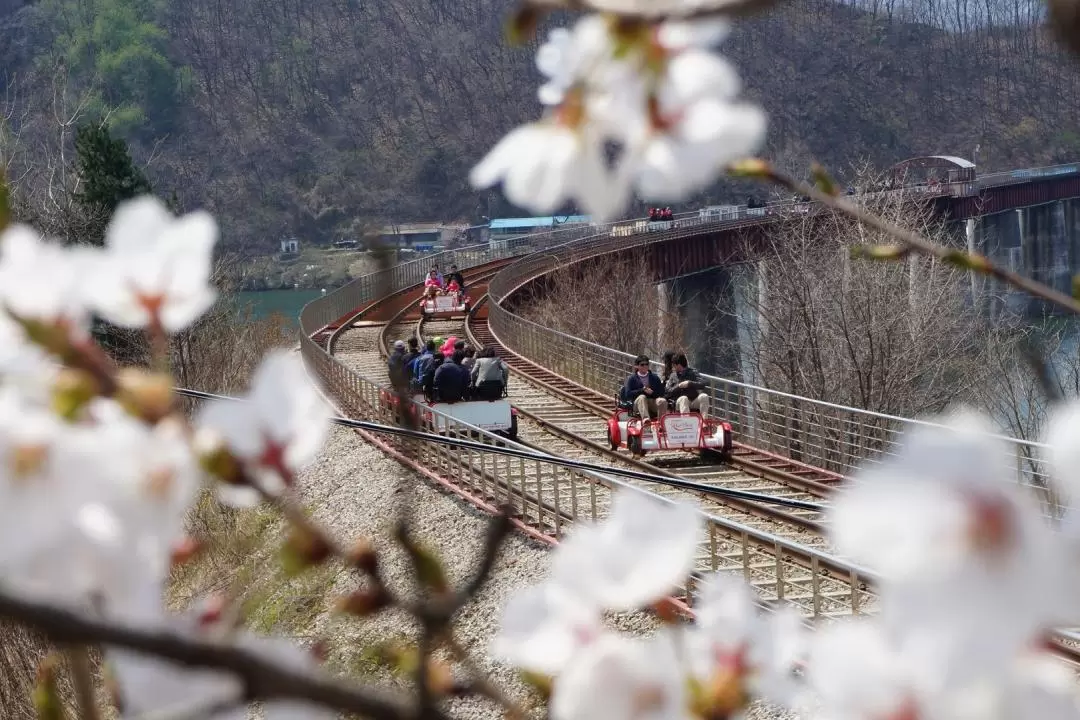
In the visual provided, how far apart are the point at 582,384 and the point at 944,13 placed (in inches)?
6534

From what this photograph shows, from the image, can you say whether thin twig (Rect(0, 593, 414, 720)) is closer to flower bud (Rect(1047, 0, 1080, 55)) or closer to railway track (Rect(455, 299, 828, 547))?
flower bud (Rect(1047, 0, 1080, 55))

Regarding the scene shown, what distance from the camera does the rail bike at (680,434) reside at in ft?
57.6

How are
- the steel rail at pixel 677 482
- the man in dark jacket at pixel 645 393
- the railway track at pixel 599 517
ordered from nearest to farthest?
the steel rail at pixel 677 482 < the railway track at pixel 599 517 < the man in dark jacket at pixel 645 393

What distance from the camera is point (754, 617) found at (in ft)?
3.33

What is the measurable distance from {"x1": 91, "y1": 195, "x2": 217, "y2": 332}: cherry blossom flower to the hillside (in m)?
142

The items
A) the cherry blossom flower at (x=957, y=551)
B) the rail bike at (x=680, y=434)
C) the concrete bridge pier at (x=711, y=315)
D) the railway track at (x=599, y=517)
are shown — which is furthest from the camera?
the concrete bridge pier at (x=711, y=315)

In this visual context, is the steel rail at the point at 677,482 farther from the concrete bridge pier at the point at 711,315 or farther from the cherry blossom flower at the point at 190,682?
the concrete bridge pier at the point at 711,315

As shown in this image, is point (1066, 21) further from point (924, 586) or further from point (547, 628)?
point (547, 628)

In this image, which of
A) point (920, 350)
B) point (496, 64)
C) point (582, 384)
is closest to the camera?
point (582, 384)

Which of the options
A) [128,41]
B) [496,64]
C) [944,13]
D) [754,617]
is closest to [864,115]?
[944,13]

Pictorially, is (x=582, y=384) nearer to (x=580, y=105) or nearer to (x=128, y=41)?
(x=580, y=105)

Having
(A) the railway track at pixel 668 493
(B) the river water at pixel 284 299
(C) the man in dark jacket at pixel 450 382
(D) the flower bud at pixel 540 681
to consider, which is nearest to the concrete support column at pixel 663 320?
(A) the railway track at pixel 668 493

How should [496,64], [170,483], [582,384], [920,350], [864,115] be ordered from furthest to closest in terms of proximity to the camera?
1. [496,64]
2. [864,115]
3. [920,350]
4. [582,384]
5. [170,483]

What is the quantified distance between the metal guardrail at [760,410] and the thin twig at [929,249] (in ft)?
39.2
